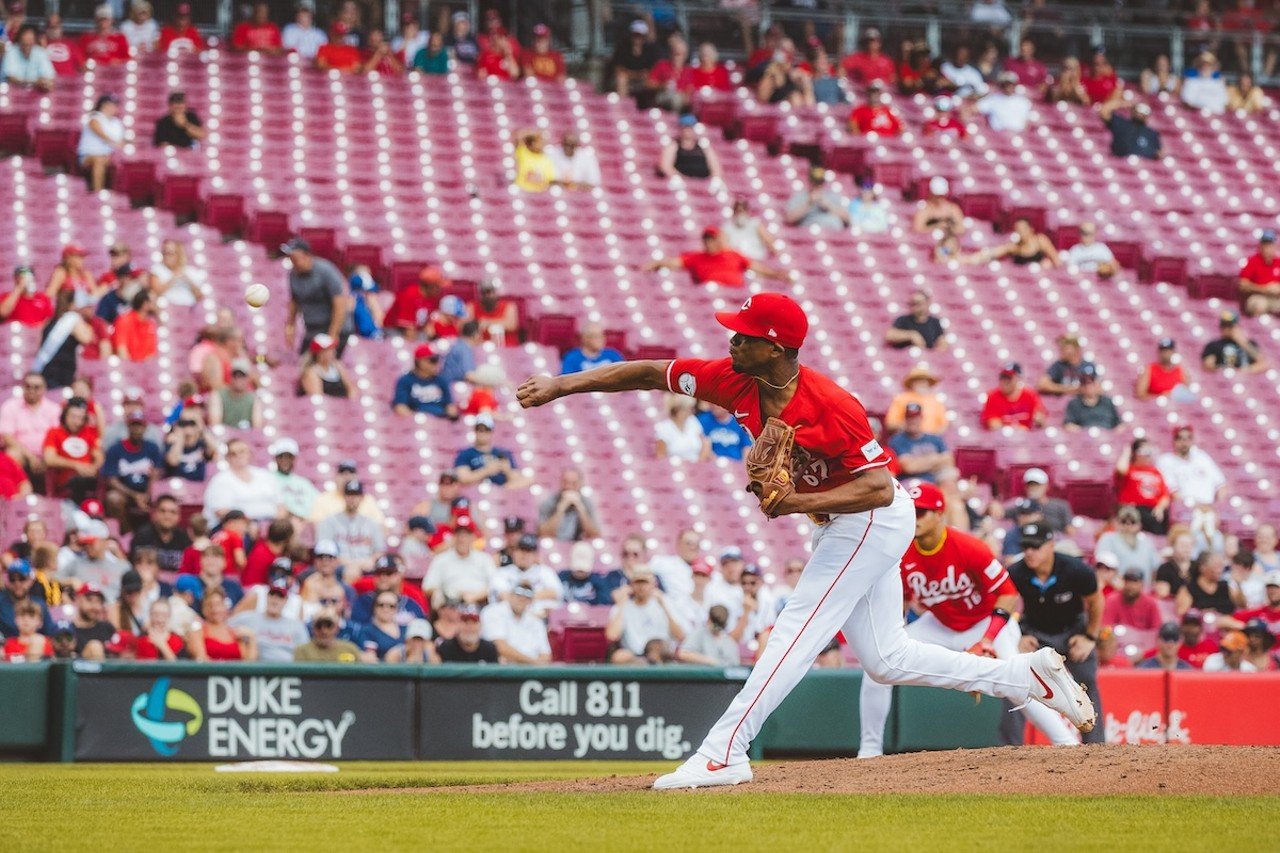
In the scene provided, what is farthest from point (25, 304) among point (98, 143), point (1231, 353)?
point (1231, 353)

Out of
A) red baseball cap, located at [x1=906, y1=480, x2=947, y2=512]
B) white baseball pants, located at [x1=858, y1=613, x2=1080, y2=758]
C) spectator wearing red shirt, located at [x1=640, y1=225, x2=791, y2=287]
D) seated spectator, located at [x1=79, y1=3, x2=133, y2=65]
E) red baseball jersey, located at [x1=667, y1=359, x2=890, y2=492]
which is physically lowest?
spectator wearing red shirt, located at [x1=640, y1=225, x2=791, y2=287]

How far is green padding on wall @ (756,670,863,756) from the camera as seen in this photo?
13.6 metres

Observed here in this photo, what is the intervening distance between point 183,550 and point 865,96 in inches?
479

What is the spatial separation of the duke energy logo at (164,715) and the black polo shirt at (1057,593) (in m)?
5.31

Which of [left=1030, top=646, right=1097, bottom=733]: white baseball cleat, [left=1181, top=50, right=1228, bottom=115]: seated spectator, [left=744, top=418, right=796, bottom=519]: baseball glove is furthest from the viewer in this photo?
[left=1181, top=50, right=1228, bottom=115]: seated spectator

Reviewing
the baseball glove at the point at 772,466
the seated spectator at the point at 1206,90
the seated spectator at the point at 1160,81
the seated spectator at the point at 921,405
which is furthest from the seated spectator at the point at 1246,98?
the baseball glove at the point at 772,466

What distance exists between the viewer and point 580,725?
13367 mm

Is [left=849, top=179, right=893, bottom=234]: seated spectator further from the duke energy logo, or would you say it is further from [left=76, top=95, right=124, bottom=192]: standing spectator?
the duke energy logo

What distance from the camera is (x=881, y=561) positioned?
26.5ft

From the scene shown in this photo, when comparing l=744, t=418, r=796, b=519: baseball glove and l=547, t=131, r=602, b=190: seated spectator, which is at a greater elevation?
l=744, t=418, r=796, b=519: baseball glove

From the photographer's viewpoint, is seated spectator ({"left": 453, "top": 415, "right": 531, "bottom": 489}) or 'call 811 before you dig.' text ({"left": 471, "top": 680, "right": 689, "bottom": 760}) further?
seated spectator ({"left": 453, "top": 415, "right": 531, "bottom": 489})

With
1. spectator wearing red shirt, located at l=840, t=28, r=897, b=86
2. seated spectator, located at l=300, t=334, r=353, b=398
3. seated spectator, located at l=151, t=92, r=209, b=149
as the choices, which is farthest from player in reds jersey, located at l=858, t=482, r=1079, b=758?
spectator wearing red shirt, located at l=840, t=28, r=897, b=86

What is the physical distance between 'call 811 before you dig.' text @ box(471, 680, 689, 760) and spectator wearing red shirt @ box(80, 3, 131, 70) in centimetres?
1122

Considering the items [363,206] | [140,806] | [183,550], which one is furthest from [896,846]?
[363,206]
